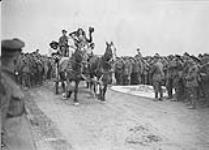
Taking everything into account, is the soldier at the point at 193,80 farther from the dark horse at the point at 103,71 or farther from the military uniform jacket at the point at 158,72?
the dark horse at the point at 103,71

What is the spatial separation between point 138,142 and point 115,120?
6.64 ft

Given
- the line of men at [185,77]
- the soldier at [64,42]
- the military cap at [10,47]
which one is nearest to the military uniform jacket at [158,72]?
the line of men at [185,77]

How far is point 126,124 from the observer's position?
9.29 meters

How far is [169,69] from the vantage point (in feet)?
46.0

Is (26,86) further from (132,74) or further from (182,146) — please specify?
(182,146)

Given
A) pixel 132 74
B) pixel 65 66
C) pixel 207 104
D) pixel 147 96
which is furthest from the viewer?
pixel 132 74

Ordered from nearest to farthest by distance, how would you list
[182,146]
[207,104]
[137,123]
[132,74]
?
[182,146], [137,123], [207,104], [132,74]

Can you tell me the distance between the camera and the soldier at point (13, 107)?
115 inches

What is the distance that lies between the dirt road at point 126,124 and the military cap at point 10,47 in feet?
15.0

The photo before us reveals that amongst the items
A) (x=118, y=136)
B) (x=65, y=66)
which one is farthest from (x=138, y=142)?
(x=65, y=66)

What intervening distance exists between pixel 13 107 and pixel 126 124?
21.3ft

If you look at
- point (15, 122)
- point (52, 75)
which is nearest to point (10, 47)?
point (15, 122)

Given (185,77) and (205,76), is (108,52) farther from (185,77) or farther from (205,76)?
(205,76)

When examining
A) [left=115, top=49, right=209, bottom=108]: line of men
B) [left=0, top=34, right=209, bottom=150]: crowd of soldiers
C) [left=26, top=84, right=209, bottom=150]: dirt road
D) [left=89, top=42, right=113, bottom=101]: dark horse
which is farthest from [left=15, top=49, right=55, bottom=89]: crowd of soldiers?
[left=115, top=49, right=209, bottom=108]: line of men
